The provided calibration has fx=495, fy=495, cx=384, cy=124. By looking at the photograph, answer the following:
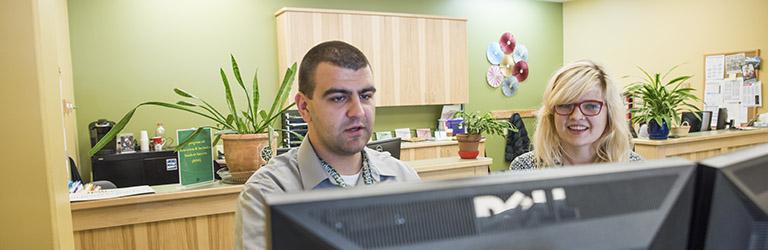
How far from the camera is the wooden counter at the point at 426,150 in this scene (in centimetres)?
543

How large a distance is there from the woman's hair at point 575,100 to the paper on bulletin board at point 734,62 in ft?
15.5

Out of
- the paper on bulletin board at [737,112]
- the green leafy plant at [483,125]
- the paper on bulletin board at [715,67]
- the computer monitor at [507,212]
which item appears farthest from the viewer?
the paper on bulletin board at [715,67]

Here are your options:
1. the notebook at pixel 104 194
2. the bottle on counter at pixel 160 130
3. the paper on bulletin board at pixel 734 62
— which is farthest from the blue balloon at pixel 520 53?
the notebook at pixel 104 194

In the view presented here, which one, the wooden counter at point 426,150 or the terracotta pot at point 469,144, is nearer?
the terracotta pot at point 469,144

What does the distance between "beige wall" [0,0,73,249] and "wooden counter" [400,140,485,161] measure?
3916 mm

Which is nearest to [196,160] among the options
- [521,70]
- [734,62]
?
[521,70]

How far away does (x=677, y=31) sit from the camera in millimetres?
5883

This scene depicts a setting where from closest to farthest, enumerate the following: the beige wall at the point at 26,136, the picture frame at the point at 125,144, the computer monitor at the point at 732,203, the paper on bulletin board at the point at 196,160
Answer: the computer monitor at the point at 732,203 < the beige wall at the point at 26,136 < the paper on bulletin board at the point at 196,160 < the picture frame at the point at 125,144

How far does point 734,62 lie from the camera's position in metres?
5.36

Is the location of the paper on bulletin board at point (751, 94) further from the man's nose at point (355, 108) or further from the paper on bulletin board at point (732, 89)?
the man's nose at point (355, 108)

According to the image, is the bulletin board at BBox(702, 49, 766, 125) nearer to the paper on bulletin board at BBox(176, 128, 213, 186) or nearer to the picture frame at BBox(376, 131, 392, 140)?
the picture frame at BBox(376, 131, 392, 140)

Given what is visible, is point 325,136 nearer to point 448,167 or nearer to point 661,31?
point 448,167

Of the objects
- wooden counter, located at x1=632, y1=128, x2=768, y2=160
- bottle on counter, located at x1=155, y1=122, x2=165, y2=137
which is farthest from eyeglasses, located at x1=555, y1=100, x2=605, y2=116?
bottle on counter, located at x1=155, y1=122, x2=165, y2=137

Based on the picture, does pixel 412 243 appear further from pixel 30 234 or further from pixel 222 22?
pixel 222 22
